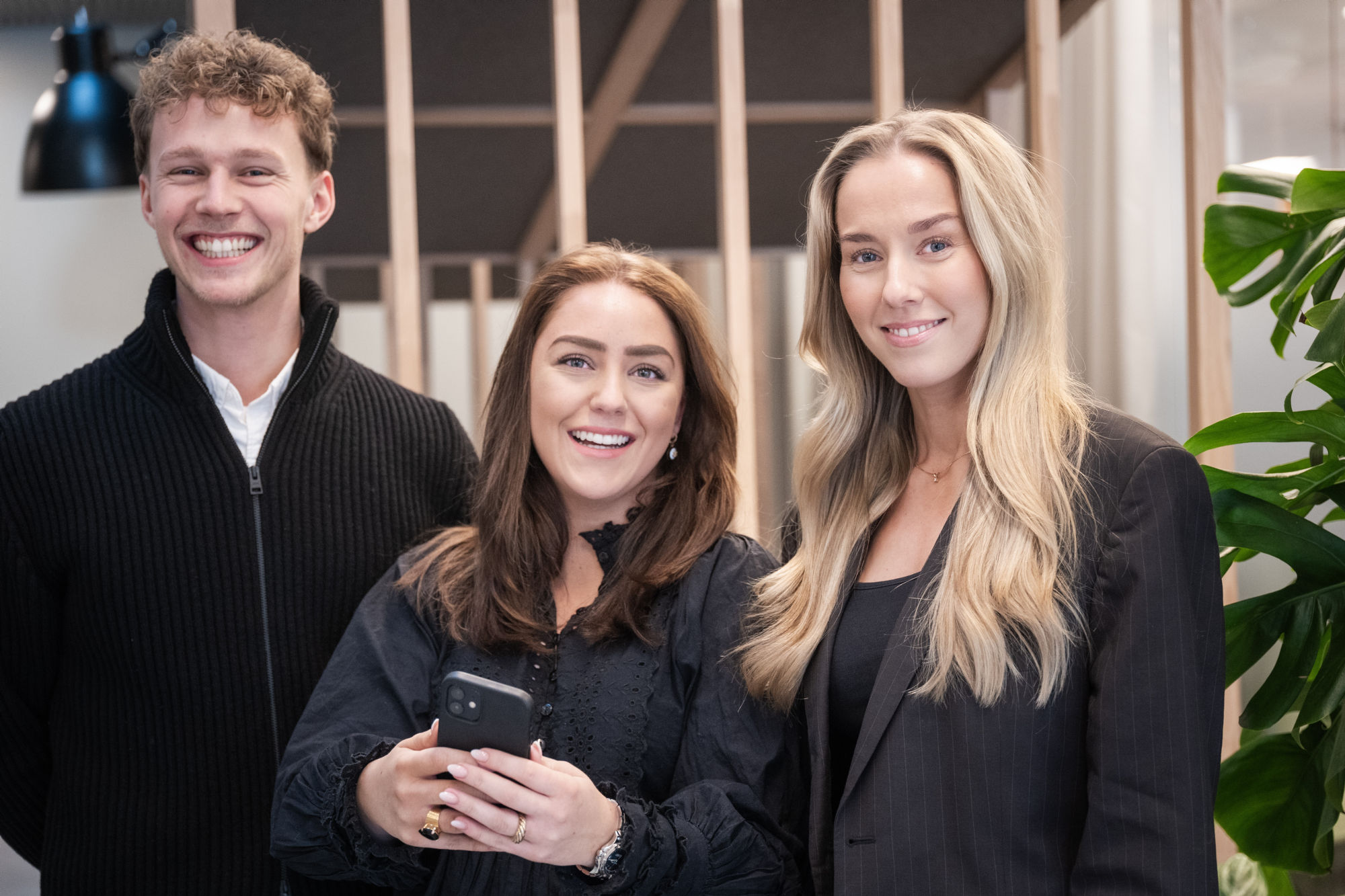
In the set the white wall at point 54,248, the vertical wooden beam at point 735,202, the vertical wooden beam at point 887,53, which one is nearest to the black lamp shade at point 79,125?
the white wall at point 54,248

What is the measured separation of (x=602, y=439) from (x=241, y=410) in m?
0.60

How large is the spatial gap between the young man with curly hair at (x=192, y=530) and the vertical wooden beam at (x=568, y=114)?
0.55 metres

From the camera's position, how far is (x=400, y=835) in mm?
1403

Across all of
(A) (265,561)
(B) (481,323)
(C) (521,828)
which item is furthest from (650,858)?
(B) (481,323)

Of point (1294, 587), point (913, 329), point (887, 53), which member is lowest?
point (1294, 587)

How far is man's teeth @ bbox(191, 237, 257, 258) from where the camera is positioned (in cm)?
181

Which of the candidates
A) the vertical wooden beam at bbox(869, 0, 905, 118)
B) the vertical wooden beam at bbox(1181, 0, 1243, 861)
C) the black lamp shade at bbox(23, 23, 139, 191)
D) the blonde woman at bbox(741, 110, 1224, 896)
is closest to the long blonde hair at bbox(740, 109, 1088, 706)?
the blonde woman at bbox(741, 110, 1224, 896)

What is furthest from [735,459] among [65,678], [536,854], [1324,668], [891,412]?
[65,678]

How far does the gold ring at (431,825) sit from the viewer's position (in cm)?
135

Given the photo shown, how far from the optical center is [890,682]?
1398mm

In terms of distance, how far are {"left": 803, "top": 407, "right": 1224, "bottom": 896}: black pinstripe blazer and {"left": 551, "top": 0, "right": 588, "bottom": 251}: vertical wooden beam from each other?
1.17 metres

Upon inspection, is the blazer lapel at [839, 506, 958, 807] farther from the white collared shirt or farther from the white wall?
the white wall

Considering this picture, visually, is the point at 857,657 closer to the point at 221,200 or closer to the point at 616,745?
the point at 616,745

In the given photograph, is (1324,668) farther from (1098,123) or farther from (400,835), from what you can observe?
(1098,123)
